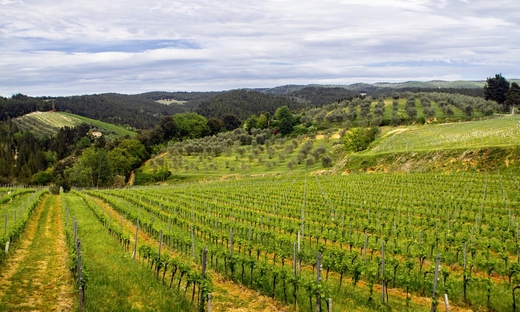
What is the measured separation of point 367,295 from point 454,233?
919 centimetres

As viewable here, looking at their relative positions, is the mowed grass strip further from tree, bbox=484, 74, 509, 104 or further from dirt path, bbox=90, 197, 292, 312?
tree, bbox=484, 74, 509, 104

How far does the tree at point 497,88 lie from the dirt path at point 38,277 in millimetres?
112825

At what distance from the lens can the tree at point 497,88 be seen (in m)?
105

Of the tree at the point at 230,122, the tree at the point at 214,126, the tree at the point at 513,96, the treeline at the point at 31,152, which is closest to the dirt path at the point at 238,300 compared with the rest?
the treeline at the point at 31,152

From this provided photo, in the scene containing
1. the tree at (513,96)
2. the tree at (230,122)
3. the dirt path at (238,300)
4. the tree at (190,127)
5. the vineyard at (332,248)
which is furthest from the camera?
the tree at (230,122)

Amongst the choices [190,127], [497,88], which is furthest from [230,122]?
[497,88]

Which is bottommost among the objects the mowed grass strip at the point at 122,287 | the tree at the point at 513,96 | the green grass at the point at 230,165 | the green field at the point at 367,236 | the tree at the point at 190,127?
the green grass at the point at 230,165

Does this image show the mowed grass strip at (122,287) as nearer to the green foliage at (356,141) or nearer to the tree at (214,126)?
the green foliage at (356,141)

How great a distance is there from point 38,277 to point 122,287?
4090 millimetres

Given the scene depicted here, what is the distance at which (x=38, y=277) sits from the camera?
1445 centimetres

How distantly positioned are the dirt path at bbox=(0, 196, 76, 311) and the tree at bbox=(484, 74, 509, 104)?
113 m

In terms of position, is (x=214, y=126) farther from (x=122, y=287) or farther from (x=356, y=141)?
(x=122, y=287)

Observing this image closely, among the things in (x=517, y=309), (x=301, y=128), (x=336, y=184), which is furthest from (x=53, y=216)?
(x=301, y=128)

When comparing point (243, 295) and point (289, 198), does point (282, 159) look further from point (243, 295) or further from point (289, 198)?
point (243, 295)
